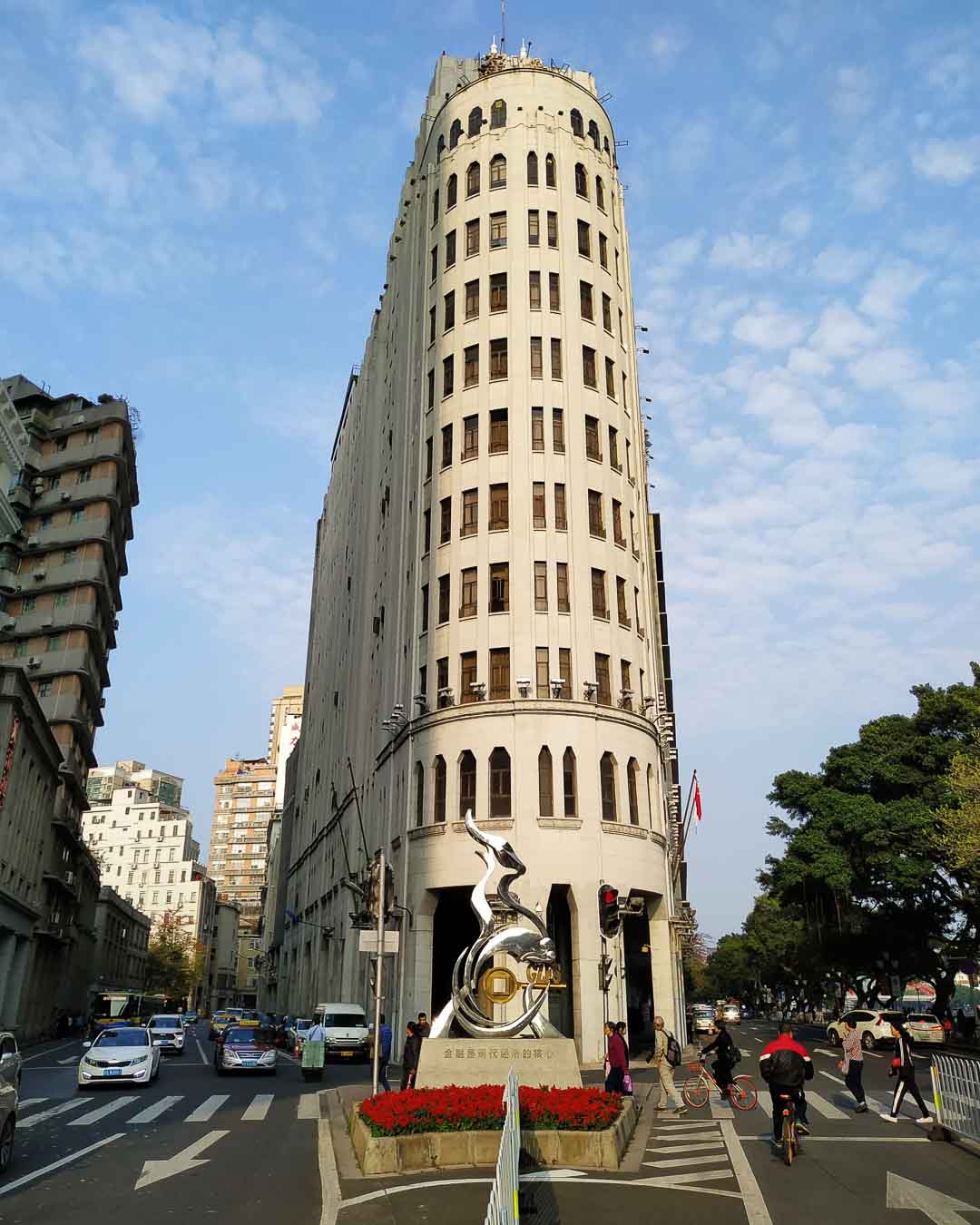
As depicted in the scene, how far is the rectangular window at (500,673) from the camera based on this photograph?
3822 centimetres

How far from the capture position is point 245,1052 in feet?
101

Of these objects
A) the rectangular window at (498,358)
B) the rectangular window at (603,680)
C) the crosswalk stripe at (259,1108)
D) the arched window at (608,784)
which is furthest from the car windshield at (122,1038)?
the rectangular window at (498,358)

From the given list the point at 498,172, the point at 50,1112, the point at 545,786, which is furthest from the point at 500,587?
the point at 50,1112

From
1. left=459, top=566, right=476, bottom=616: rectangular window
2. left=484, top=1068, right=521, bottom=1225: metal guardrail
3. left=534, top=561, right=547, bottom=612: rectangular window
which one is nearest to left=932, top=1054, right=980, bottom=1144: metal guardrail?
left=484, top=1068, right=521, bottom=1225: metal guardrail

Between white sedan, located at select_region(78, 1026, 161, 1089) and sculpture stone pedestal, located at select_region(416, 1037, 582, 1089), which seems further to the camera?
white sedan, located at select_region(78, 1026, 161, 1089)

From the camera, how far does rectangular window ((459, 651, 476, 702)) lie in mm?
38531

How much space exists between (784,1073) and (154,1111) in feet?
44.9

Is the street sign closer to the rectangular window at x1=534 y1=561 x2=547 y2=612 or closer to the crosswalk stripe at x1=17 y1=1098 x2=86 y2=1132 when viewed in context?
the crosswalk stripe at x1=17 y1=1098 x2=86 y2=1132

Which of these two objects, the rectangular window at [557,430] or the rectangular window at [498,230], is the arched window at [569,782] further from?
the rectangular window at [498,230]

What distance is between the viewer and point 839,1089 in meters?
24.9

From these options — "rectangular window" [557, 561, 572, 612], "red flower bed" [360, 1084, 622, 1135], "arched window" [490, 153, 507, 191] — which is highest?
"arched window" [490, 153, 507, 191]

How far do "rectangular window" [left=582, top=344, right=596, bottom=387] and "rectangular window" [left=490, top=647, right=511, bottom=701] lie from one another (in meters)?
12.8

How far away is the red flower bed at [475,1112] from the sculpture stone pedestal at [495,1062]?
5.59ft

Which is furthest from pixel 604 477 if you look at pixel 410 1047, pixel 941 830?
pixel 410 1047
